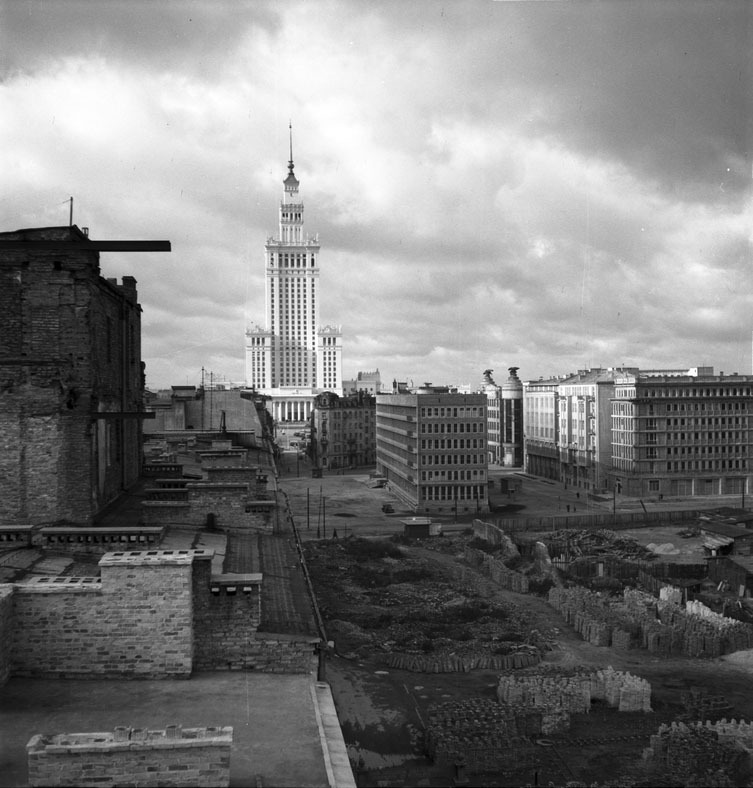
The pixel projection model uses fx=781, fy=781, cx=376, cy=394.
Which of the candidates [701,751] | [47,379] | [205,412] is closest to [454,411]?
[205,412]

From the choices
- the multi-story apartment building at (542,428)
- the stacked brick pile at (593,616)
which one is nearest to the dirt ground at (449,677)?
the stacked brick pile at (593,616)

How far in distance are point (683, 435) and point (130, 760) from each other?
290 feet

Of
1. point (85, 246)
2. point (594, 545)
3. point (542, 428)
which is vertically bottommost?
point (594, 545)

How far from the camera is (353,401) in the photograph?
13212 cm

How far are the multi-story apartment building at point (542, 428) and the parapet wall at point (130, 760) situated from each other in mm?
101609

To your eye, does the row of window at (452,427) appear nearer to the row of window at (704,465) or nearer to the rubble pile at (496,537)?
the rubble pile at (496,537)

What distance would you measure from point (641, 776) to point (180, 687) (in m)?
14.1

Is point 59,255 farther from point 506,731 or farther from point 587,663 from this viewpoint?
point 587,663

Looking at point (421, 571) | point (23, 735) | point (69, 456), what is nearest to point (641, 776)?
point (23, 735)

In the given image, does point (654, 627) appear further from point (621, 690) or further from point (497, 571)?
point (497, 571)

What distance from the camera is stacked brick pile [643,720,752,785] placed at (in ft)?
70.1

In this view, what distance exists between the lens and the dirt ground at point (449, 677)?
22.2 meters

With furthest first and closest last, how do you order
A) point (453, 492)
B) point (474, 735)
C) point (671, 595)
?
point (453, 492) < point (671, 595) < point (474, 735)

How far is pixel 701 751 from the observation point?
869 inches
